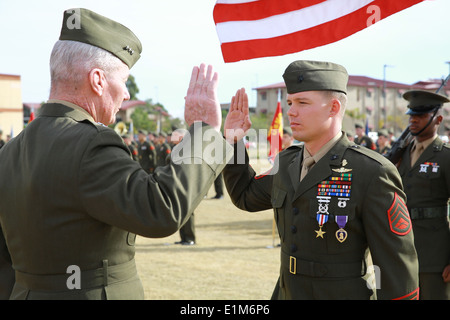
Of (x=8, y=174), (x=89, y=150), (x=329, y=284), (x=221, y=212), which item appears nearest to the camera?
(x=89, y=150)

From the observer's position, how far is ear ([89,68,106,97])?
5.95 ft

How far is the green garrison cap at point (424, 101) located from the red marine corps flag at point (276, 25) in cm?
155

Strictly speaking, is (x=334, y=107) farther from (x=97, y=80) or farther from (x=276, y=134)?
(x=276, y=134)

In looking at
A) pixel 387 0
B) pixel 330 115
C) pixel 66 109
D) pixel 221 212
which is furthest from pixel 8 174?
pixel 221 212

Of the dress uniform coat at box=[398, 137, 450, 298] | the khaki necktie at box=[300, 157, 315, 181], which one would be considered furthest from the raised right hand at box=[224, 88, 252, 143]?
the dress uniform coat at box=[398, 137, 450, 298]

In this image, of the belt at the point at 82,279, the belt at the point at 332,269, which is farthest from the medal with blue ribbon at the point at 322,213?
the belt at the point at 82,279

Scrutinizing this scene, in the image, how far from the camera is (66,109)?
6.13 ft

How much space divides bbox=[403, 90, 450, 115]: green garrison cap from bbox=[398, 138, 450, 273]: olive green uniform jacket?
0.35 m

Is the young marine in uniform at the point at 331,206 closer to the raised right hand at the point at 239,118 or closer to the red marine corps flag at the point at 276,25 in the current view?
the raised right hand at the point at 239,118

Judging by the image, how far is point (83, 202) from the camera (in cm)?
166

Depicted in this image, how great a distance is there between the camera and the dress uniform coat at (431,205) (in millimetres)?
4113

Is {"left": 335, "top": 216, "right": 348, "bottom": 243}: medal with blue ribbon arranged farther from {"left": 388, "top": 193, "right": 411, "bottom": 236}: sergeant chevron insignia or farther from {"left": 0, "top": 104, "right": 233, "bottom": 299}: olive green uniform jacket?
{"left": 0, "top": 104, "right": 233, "bottom": 299}: olive green uniform jacket
